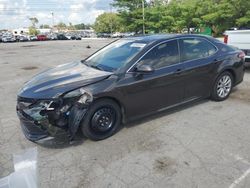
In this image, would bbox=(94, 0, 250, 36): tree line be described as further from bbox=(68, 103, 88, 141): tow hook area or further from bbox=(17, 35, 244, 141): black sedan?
bbox=(68, 103, 88, 141): tow hook area

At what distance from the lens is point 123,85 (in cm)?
382

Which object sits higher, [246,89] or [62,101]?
[62,101]

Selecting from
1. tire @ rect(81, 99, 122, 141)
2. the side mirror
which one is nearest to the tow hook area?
tire @ rect(81, 99, 122, 141)

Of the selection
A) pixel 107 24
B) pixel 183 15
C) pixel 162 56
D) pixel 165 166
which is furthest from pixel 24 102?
pixel 107 24

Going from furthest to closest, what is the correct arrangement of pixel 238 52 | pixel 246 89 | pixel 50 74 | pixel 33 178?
pixel 246 89
pixel 238 52
pixel 50 74
pixel 33 178

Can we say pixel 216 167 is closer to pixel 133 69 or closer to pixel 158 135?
pixel 158 135

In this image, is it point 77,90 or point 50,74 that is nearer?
point 77,90

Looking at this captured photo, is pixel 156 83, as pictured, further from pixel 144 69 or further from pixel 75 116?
pixel 75 116

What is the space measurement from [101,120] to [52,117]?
740mm

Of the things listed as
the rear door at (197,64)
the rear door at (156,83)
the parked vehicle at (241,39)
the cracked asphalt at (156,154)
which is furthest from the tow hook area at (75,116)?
the parked vehicle at (241,39)

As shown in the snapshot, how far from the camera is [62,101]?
3412 mm

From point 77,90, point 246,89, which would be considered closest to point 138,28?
point 246,89

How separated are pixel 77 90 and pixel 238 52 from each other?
387cm

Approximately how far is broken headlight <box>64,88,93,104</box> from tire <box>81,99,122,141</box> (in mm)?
141
